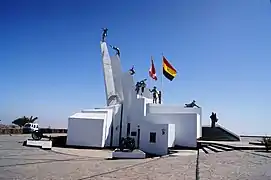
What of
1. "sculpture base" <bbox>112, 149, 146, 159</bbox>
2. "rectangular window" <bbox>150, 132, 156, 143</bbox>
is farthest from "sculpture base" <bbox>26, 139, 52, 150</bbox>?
"rectangular window" <bbox>150, 132, 156, 143</bbox>

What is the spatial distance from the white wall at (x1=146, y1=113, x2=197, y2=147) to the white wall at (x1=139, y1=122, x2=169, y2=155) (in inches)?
98.4

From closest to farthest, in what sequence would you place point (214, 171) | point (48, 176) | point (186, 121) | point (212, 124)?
point (214, 171) → point (48, 176) → point (186, 121) → point (212, 124)

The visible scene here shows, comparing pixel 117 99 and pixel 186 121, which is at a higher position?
pixel 117 99

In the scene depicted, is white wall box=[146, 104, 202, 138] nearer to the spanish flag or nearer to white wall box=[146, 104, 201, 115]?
white wall box=[146, 104, 201, 115]

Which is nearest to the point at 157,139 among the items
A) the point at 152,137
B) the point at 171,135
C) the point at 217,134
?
the point at 152,137

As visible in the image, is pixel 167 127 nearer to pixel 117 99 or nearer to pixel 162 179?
pixel 117 99

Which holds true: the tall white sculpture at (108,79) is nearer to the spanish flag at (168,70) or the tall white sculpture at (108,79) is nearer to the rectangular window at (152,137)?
the spanish flag at (168,70)

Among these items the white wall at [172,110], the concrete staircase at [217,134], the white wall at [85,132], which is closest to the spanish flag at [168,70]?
the white wall at [172,110]

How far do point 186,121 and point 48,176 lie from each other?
48.9 feet

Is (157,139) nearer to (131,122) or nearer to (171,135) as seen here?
(171,135)

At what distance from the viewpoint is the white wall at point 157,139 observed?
18.6m

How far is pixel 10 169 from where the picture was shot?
925 cm

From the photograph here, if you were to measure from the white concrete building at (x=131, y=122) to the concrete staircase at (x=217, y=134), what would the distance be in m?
0.89

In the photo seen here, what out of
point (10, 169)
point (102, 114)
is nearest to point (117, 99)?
point (102, 114)
